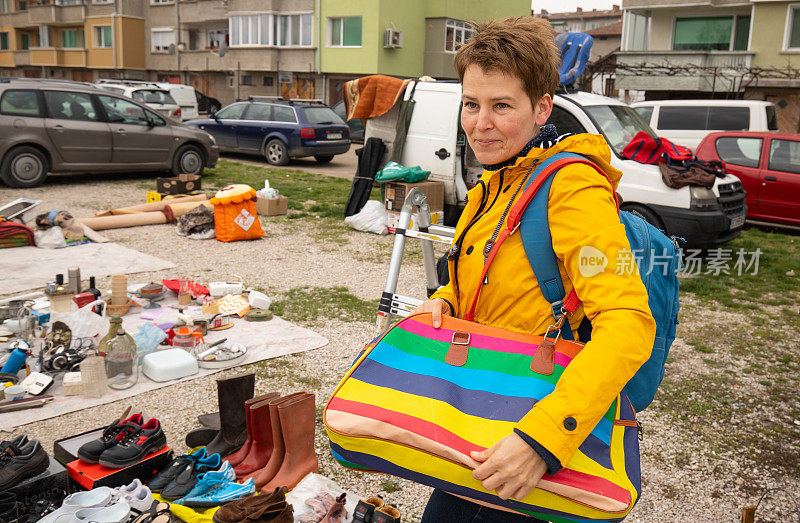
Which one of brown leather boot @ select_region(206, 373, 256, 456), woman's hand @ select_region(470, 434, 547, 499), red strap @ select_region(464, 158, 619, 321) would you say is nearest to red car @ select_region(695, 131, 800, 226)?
brown leather boot @ select_region(206, 373, 256, 456)

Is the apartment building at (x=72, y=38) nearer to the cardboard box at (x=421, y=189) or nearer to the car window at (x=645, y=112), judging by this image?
the car window at (x=645, y=112)

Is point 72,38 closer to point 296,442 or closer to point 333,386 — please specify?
point 333,386

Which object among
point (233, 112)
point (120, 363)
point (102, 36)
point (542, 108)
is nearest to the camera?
point (542, 108)

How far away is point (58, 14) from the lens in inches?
1911

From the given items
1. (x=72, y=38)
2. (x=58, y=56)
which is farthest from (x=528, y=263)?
(x=72, y=38)

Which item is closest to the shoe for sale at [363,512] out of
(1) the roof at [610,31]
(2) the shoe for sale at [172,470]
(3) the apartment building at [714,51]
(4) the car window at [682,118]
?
(2) the shoe for sale at [172,470]

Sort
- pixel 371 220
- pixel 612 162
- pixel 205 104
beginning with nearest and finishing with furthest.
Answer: pixel 612 162 → pixel 371 220 → pixel 205 104

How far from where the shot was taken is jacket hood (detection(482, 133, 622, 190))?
167cm

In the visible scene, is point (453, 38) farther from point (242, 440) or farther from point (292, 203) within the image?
point (242, 440)

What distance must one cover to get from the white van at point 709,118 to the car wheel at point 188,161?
10.2m

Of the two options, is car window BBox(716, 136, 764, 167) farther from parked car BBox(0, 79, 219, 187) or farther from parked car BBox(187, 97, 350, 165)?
parked car BBox(0, 79, 219, 187)

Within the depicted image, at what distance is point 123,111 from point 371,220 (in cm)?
657

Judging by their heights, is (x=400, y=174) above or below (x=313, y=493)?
above

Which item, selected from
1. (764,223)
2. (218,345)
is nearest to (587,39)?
(764,223)
